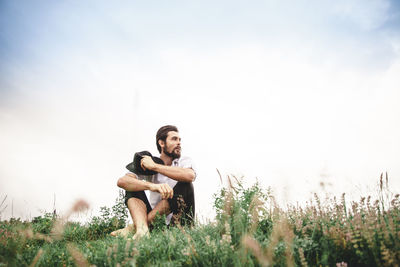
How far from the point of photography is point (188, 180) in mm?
4219

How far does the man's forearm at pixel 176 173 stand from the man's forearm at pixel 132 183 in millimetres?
314

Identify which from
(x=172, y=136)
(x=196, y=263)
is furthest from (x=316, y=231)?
(x=172, y=136)

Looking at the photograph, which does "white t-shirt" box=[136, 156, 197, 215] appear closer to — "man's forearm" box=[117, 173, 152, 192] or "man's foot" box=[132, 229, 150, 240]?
"man's forearm" box=[117, 173, 152, 192]

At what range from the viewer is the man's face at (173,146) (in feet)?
16.9

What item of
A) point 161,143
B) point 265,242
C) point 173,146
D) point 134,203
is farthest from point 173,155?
point 265,242

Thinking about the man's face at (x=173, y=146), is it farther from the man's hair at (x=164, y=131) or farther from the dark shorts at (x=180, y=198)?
the dark shorts at (x=180, y=198)

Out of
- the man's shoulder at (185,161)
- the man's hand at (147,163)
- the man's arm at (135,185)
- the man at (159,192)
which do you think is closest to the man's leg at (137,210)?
the man at (159,192)

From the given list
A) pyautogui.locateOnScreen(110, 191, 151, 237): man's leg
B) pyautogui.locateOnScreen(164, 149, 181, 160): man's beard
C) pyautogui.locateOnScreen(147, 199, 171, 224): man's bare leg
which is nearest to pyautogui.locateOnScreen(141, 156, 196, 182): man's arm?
pyautogui.locateOnScreen(147, 199, 171, 224): man's bare leg

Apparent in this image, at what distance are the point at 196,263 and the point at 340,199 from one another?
1.78 meters

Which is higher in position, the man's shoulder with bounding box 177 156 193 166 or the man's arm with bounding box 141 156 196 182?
the man's shoulder with bounding box 177 156 193 166

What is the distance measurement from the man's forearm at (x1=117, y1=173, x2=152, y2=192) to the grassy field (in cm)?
135

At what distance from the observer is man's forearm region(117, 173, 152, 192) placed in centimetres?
409

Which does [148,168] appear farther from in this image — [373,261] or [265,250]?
[373,261]

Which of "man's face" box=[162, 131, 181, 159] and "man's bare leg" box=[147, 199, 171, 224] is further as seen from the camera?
"man's face" box=[162, 131, 181, 159]
